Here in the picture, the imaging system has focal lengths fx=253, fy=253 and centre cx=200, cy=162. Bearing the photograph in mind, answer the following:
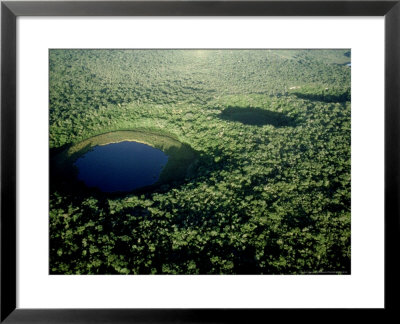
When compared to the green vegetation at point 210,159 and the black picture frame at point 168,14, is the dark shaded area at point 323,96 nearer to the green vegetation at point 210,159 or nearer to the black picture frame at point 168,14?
the green vegetation at point 210,159

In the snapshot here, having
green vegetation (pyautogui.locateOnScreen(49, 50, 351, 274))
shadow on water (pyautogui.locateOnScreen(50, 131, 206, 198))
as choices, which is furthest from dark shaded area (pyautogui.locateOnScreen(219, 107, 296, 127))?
shadow on water (pyautogui.locateOnScreen(50, 131, 206, 198))

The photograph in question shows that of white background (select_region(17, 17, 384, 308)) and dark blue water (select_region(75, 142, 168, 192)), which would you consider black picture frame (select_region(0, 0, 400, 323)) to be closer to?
white background (select_region(17, 17, 384, 308))

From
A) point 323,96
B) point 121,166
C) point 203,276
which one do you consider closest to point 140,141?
point 121,166

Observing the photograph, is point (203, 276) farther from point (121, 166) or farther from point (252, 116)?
point (252, 116)

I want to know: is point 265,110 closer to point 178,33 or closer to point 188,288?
point 178,33

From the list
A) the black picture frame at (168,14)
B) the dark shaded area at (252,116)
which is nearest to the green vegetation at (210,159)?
the dark shaded area at (252,116)
